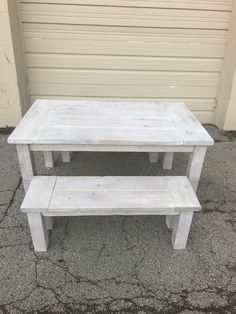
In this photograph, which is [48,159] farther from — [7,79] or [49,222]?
[7,79]

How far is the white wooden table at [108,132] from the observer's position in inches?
89.0

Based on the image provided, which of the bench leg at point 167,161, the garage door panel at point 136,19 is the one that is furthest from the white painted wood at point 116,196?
the garage door panel at point 136,19

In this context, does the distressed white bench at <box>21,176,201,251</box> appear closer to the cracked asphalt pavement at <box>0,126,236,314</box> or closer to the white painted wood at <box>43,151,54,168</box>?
the cracked asphalt pavement at <box>0,126,236,314</box>

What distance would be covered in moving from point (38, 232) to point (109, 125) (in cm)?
101

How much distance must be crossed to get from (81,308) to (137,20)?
10.7ft

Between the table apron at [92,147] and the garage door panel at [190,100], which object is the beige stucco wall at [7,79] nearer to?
the garage door panel at [190,100]

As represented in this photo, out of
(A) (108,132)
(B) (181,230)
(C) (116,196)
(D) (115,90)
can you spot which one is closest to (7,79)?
(D) (115,90)

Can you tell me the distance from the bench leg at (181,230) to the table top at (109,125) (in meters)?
0.55

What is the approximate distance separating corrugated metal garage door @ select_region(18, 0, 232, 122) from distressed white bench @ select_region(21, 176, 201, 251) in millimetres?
2092

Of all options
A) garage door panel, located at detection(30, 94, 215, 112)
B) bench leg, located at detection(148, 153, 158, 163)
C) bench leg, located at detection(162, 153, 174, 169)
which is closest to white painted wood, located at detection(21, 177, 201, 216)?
bench leg, located at detection(162, 153, 174, 169)

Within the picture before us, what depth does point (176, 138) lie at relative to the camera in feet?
7.61

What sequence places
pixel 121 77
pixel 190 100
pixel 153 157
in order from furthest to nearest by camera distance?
pixel 190 100 → pixel 121 77 → pixel 153 157

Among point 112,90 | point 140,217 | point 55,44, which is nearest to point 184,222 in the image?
point 140,217

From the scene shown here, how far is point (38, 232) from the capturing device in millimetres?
2121
